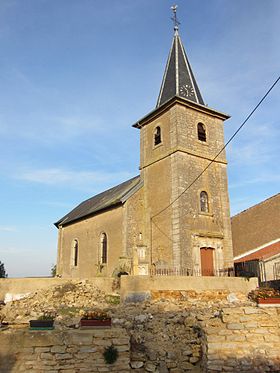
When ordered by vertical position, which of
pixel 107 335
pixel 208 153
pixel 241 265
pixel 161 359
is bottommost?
pixel 161 359

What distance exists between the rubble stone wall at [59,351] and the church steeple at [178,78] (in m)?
15.8

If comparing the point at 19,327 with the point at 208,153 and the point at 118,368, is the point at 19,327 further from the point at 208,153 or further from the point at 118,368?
the point at 208,153

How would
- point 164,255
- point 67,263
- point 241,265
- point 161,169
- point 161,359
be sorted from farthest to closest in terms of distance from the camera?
point 67,263 → point 241,265 → point 161,169 → point 164,255 → point 161,359

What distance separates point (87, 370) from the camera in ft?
24.6

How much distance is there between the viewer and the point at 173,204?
60.4 ft

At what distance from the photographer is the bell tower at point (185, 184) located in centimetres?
1800

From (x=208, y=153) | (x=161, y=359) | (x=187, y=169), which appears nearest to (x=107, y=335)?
(x=161, y=359)

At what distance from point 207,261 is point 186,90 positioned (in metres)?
10.8

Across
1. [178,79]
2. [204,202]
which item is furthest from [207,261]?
[178,79]

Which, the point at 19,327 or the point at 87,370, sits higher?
the point at 19,327

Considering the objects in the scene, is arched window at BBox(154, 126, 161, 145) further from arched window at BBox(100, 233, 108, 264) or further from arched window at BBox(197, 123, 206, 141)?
arched window at BBox(100, 233, 108, 264)

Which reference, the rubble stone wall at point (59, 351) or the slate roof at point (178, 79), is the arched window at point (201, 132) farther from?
the rubble stone wall at point (59, 351)

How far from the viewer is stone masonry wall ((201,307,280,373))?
7.92 metres

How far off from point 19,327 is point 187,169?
13.1m
